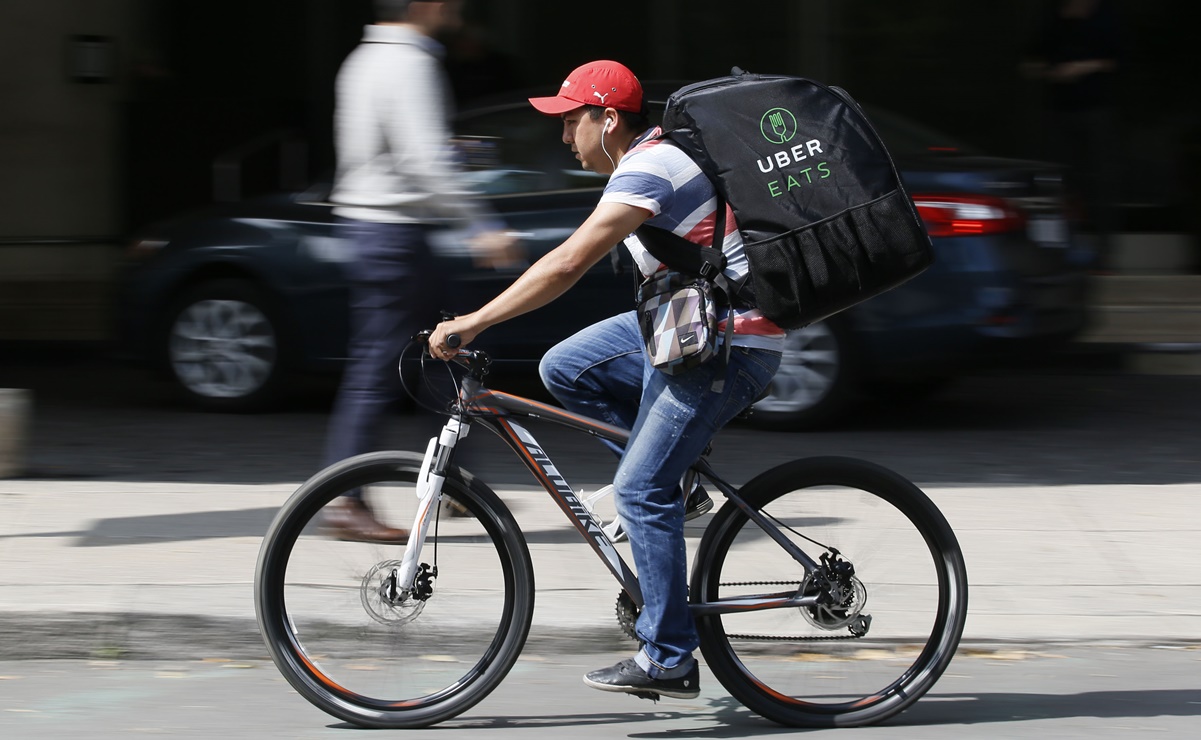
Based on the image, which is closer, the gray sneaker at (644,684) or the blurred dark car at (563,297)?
the gray sneaker at (644,684)

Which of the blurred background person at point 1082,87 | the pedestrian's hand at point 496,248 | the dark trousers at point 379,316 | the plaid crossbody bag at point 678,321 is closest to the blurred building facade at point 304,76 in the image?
the blurred background person at point 1082,87

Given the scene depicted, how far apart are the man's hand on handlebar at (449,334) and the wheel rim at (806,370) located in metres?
3.81

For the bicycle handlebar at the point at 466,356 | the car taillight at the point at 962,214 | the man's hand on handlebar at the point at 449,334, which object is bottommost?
the car taillight at the point at 962,214

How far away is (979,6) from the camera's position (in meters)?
12.2

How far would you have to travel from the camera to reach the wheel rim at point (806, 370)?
7.75 metres

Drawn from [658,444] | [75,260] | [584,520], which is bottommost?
[75,260]

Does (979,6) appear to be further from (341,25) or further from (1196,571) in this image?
(1196,571)

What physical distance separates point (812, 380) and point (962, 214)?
103 centimetres

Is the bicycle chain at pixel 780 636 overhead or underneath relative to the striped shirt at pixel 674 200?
underneath

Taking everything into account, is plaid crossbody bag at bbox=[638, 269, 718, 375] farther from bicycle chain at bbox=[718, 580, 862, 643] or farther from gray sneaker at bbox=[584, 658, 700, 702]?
→ gray sneaker at bbox=[584, 658, 700, 702]

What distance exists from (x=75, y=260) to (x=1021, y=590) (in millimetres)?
8574

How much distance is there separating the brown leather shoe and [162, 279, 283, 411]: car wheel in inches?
166

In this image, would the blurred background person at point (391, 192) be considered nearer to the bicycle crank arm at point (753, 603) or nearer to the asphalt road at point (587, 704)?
the asphalt road at point (587, 704)

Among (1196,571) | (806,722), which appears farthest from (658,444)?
(1196,571)
